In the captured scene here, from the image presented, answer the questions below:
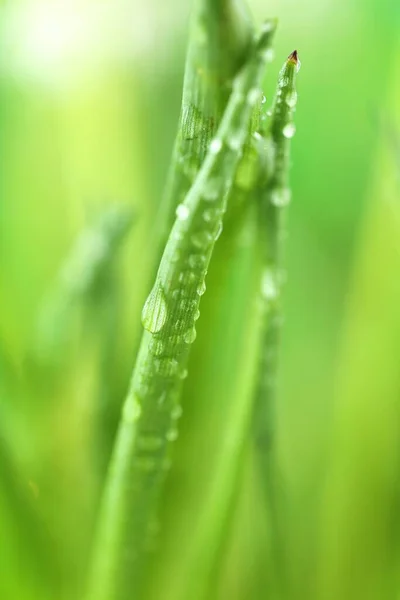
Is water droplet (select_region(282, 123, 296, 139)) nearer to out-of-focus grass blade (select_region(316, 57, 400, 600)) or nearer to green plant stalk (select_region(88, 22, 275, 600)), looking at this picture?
green plant stalk (select_region(88, 22, 275, 600))

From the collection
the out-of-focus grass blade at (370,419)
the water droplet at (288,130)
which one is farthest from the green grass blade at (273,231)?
the out-of-focus grass blade at (370,419)

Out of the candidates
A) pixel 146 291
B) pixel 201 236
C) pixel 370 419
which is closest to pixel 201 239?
pixel 201 236

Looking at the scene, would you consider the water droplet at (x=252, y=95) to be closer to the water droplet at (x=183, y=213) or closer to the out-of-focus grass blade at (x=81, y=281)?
the water droplet at (x=183, y=213)

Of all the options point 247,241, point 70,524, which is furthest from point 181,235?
point 70,524

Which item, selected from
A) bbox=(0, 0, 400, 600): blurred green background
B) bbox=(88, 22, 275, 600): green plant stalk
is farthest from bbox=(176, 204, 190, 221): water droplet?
bbox=(0, 0, 400, 600): blurred green background

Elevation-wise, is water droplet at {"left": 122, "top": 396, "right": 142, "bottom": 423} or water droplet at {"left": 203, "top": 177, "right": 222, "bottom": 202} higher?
water droplet at {"left": 203, "top": 177, "right": 222, "bottom": 202}

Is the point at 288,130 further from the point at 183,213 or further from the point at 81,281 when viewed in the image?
the point at 81,281

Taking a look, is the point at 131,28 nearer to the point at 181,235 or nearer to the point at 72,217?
the point at 72,217

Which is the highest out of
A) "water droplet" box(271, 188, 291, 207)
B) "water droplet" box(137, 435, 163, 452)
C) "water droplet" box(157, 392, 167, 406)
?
"water droplet" box(271, 188, 291, 207)
